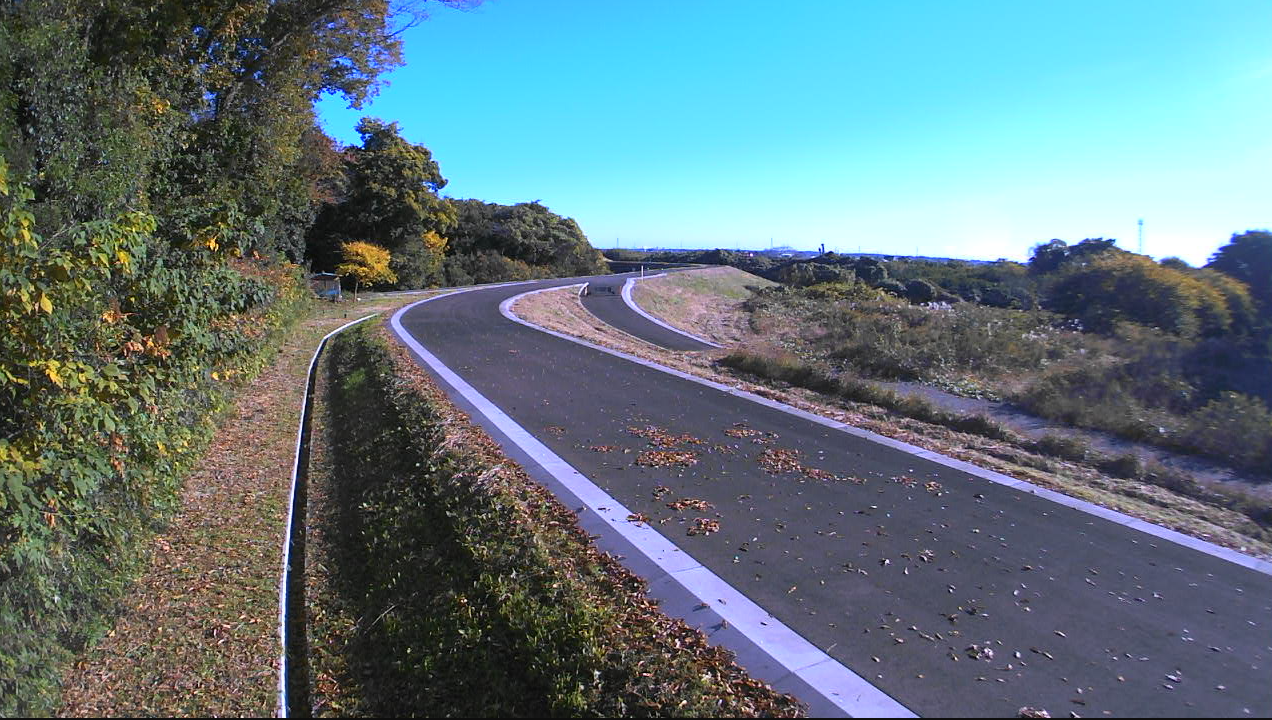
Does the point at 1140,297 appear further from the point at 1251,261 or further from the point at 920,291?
the point at 920,291

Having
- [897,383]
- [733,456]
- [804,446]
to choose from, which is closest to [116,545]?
[733,456]

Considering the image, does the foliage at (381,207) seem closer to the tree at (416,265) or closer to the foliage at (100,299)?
the tree at (416,265)

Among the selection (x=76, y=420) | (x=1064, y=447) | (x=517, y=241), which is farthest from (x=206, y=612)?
(x=517, y=241)

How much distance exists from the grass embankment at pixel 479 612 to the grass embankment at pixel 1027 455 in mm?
4390

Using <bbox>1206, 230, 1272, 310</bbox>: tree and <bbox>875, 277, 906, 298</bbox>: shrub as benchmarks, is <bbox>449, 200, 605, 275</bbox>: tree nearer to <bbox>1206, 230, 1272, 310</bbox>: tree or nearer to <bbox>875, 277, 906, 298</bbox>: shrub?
<bbox>875, 277, 906, 298</bbox>: shrub

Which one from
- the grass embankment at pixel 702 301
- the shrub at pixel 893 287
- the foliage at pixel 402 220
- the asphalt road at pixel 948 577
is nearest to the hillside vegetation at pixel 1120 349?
the asphalt road at pixel 948 577

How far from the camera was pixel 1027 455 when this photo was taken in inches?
291

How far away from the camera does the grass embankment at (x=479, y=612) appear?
3.30 meters

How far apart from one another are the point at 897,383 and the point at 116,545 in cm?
1073

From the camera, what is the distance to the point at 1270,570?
4.72 m

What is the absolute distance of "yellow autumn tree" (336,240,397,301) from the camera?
2791 cm

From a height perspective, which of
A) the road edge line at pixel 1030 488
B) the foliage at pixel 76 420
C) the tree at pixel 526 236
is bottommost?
the road edge line at pixel 1030 488

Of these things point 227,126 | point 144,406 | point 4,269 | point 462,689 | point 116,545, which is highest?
point 227,126

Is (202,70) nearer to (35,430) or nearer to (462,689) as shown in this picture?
(35,430)
